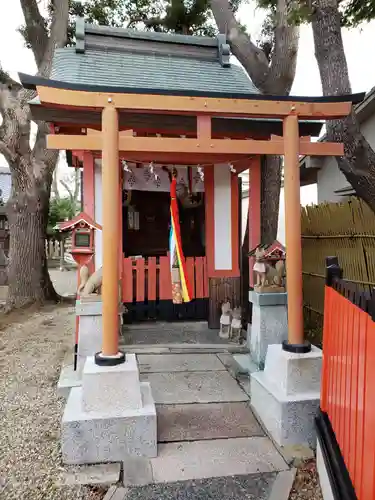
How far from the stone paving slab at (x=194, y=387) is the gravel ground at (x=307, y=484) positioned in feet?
3.81

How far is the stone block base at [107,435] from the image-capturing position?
2.95 m

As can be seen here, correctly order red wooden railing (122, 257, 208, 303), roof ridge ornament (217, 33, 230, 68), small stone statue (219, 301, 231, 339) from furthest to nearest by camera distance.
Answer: roof ridge ornament (217, 33, 230, 68) < red wooden railing (122, 257, 208, 303) < small stone statue (219, 301, 231, 339)

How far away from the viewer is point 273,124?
5125 mm

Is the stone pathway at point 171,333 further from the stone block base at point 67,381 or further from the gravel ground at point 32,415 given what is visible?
the stone block base at point 67,381

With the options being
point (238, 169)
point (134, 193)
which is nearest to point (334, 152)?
point (238, 169)

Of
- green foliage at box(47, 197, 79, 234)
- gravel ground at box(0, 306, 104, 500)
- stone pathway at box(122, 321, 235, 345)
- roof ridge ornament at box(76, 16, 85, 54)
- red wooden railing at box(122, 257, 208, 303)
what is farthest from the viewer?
green foliage at box(47, 197, 79, 234)

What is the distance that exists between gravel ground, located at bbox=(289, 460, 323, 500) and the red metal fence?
3.96m

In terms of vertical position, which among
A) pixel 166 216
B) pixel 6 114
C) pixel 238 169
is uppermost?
pixel 6 114

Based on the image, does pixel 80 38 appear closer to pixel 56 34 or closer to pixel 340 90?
pixel 56 34

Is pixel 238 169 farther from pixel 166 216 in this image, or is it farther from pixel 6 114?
pixel 6 114

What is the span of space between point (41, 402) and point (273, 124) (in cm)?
442

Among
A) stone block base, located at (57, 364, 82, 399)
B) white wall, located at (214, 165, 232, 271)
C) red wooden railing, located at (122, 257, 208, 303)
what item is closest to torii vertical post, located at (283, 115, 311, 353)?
stone block base, located at (57, 364, 82, 399)

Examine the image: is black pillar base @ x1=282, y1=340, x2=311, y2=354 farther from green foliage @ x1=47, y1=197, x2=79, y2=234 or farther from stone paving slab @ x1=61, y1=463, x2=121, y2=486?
green foliage @ x1=47, y1=197, x2=79, y2=234

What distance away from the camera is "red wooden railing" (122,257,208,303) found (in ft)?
21.4
